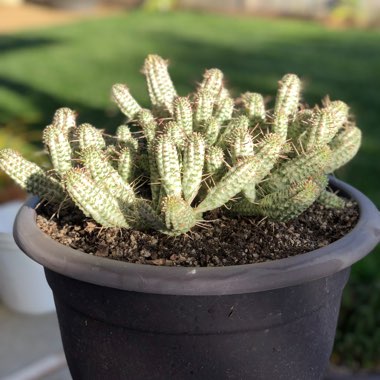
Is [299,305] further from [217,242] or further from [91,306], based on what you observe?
[91,306]

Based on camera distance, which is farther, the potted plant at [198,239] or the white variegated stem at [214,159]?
the white variegated stem at [214,159]


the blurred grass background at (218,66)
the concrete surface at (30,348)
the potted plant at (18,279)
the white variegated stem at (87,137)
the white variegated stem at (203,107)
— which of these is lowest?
the blurred grass background at (218,66)

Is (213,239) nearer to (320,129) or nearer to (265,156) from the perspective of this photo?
(265,156)

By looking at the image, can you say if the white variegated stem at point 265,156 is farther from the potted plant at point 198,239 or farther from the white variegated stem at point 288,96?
the white variegated stem at point 288,96

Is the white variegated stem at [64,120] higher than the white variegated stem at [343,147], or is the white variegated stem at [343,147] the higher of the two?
the white variegated stem at [64,120]

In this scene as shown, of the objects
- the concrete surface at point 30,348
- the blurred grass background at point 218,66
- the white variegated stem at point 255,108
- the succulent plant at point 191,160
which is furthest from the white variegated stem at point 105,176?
the blurred grass background at point 218,66

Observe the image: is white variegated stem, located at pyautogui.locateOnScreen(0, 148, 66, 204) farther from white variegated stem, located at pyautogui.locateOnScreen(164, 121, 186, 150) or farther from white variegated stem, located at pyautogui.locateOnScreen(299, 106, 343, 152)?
white variegated stem, located at pyautogui.locateOnScreen(299, 106, 343, 152)

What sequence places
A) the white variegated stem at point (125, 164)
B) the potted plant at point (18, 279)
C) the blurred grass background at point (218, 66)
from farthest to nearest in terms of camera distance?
the blurred grass background at point (218, 66), the potted plant at point (18, 279), the white variegated stem at point (125, 164)

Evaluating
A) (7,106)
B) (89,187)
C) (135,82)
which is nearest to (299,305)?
(89,187)
